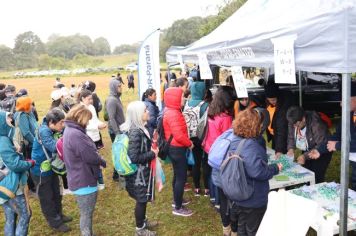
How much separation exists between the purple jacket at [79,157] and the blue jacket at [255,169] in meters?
1.41

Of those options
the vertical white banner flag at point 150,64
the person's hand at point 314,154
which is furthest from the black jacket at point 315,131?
the vertical white banner flag at point 150,64

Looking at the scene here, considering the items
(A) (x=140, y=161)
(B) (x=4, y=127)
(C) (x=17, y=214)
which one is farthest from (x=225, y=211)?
(B) (x=4, y=127)

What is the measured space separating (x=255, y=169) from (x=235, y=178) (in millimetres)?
167

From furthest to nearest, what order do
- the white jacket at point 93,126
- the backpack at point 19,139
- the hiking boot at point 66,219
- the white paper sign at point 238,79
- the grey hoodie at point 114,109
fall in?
1. the white jacket at point 93,126
2. the grey hoodie at point 114,109
3. the hiking boot at point 66,219
4. the white paper sign at point 238,79
5. the backpack at point 19,139

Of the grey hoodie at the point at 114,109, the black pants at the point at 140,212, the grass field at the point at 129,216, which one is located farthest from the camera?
the grey hoodie at the point at 114,109

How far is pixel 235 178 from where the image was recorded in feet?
8.39

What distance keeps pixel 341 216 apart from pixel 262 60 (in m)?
1.37

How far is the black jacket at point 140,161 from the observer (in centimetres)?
333

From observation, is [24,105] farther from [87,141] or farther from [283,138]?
[283,138]

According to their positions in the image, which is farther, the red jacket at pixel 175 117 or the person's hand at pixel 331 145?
the red jacket at pixel 175 117

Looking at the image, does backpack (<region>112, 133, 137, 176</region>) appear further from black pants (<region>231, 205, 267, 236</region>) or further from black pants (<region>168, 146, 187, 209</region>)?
black pants (<region>231, 205, 267, 236</region>)

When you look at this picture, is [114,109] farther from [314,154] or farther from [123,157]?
[314,154]

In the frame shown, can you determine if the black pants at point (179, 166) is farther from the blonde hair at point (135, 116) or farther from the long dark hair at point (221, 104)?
the blonde hair at point (135, 116)

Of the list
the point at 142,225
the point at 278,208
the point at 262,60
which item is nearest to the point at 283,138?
the point at 262,60
